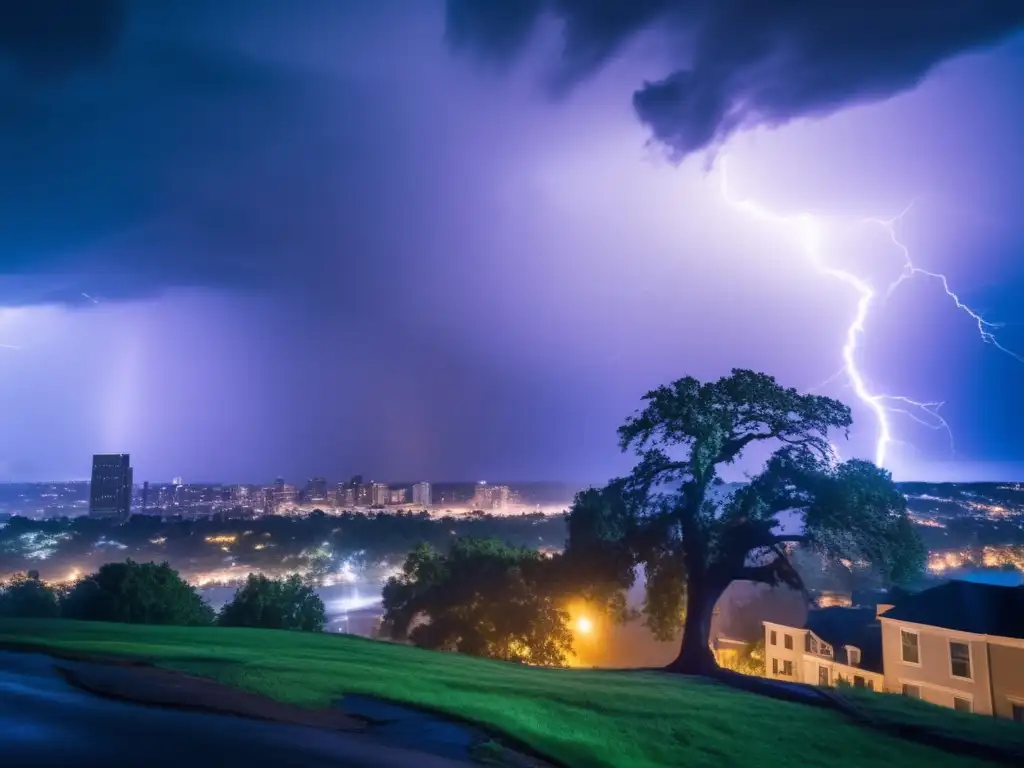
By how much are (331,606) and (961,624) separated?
73168 millimetres

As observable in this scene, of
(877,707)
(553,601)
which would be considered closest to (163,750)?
(877,707)

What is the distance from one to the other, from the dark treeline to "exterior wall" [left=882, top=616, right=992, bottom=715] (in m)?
67.2

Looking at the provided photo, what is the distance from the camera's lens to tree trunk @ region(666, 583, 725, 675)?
2467cm

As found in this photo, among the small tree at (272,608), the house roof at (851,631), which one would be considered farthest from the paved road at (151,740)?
the house roof at (851,631)

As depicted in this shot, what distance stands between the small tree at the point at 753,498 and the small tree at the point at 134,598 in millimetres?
20581

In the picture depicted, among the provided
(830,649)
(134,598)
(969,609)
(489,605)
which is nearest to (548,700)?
(134,598)

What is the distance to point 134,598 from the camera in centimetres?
2770

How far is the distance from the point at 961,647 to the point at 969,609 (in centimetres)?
187

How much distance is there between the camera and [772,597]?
70.9 meters

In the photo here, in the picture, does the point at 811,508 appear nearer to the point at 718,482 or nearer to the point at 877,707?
the point at 718,482

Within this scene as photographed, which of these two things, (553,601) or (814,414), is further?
(553,601)

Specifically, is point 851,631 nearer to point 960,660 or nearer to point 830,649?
point 830,649

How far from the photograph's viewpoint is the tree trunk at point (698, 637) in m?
24.7

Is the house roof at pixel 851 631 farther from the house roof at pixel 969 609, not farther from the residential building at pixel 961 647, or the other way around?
the house roof at pixel 969 609
